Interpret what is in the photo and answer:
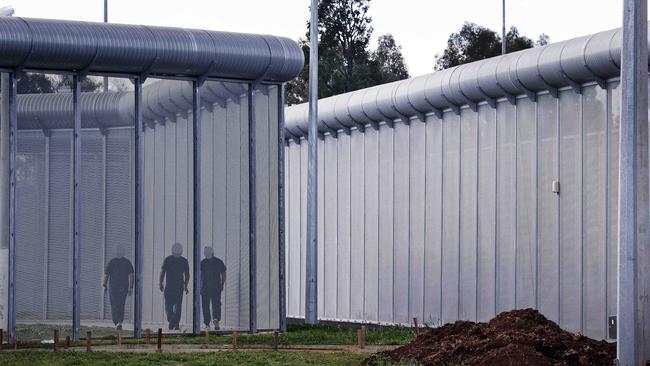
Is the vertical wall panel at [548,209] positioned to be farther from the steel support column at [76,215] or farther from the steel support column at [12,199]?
the steel support column at [12,199]

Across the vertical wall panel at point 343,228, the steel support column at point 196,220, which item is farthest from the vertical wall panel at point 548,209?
the vertical wall panel at point 343,228

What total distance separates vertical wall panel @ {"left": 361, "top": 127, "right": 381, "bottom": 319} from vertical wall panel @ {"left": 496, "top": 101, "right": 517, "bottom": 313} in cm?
603

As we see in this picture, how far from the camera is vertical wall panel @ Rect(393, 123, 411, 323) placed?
105ft

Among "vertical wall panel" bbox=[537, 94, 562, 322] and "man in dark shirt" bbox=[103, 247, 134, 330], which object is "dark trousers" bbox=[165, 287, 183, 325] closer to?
"man in dark shirt" bbox=[103, 247, 134, 330]

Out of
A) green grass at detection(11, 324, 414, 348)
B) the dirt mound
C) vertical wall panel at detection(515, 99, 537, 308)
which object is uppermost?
vertical wall panel at detection(515, 99, 537, 308)

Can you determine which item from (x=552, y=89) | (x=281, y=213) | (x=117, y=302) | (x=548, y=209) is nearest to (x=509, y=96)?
(x=552, y=89)

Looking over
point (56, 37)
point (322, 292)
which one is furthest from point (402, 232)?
point (56, 37)

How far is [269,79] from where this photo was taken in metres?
26.4

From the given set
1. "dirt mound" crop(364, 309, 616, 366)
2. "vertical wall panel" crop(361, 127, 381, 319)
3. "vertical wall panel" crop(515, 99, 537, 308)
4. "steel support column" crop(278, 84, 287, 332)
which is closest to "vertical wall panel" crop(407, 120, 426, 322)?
"vertical wall panel" crop(361, 127, 381, 319)

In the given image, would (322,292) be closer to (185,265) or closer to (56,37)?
(185,265)

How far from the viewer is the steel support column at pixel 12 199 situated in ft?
78.7

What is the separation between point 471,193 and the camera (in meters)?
29.2

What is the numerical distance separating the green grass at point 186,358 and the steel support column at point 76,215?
4.64 m

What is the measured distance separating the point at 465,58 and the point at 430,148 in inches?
1749
